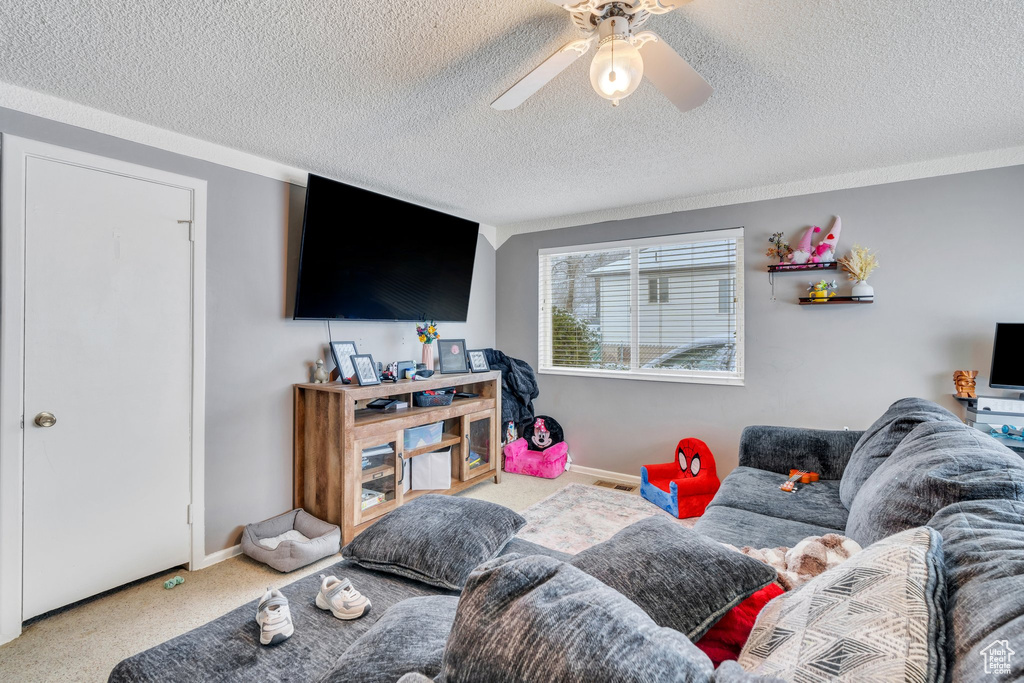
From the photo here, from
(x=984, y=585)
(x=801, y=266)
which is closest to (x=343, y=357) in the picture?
(x=984, y=585)

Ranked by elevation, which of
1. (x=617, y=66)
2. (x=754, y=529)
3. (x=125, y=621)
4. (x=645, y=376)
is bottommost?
(x=125, y=621)

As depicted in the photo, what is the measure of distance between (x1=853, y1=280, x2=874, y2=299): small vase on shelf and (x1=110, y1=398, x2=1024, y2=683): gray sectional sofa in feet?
3.22

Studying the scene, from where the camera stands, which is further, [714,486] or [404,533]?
[714,486]

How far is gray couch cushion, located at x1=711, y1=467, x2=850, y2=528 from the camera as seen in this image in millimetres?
2033

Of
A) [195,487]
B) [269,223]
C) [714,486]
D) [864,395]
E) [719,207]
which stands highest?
[719,207]

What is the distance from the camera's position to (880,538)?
4.36 feet

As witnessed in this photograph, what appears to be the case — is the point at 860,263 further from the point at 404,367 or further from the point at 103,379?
the point at 103,379

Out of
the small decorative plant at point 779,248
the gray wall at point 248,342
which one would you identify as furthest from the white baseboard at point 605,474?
the gray wall at point 248,342

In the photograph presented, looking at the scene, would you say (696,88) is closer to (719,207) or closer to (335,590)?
(335,590)

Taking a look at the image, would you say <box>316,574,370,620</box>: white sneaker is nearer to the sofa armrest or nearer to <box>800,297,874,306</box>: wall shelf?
the sofa armrest

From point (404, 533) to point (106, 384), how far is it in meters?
1.80

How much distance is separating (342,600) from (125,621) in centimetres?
161

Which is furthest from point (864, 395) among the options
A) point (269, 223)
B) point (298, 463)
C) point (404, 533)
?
point (269, 223)

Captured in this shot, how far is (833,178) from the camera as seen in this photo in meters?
3.14
